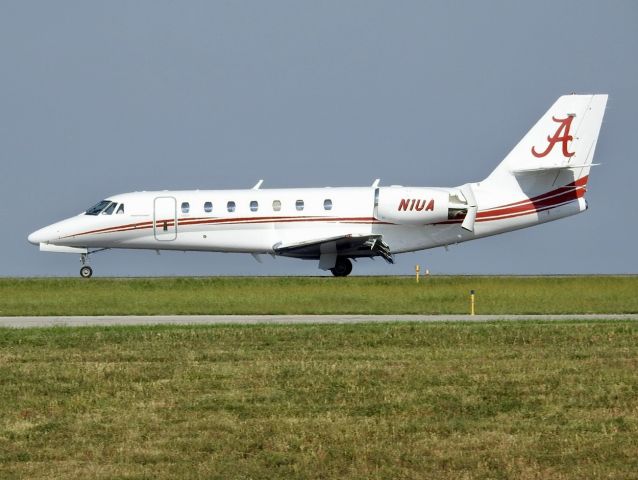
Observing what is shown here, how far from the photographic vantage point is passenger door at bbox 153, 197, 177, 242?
147 ft

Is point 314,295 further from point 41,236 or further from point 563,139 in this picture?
point 41,236

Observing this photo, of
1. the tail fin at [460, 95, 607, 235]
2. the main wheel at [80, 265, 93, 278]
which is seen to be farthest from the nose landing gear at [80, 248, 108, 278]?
the tail fin at [460, 95, 607, 235]

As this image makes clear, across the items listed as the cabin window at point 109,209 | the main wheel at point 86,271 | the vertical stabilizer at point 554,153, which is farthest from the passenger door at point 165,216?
the vertical stabilizer at point 554,153

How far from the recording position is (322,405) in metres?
15.4

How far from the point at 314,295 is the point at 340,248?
28.2 feet

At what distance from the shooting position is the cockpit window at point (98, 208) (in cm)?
4553

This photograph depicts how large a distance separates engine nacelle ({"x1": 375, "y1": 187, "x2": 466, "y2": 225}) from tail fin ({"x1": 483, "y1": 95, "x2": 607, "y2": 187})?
6.04 ft

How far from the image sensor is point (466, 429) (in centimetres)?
1401

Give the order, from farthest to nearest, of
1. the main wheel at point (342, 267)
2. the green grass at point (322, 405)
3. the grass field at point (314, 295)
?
the main wheel at point (342, 267) < the grass field at point (314, 295) < the green grass at point (322, 405)

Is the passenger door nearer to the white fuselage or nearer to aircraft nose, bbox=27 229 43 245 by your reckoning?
the white fuselage

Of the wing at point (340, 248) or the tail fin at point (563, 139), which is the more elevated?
the tail fin at point (563, 139)

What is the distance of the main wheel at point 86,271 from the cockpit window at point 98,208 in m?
2.04

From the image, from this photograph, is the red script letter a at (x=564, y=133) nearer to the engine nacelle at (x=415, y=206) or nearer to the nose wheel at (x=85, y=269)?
the engine nacelle at (x=415, y=206)

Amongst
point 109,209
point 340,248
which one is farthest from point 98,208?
point 340,248
